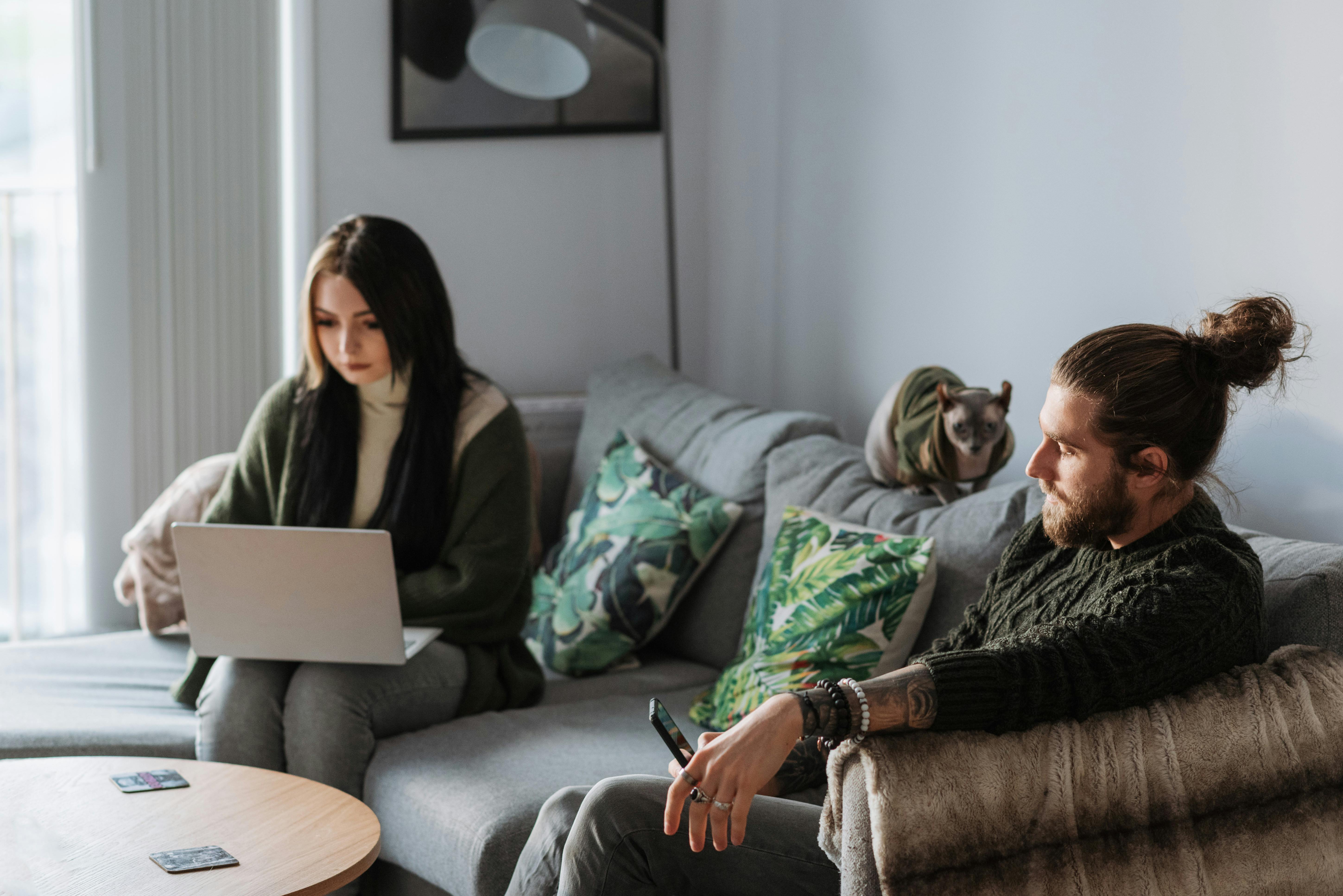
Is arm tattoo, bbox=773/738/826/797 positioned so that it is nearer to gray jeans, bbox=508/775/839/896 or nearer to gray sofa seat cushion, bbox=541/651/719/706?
gray jeans, bbox=508/775/839/896

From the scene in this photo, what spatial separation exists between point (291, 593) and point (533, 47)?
157 cm

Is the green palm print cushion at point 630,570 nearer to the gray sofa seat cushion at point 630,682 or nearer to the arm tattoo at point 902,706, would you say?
the gray sofa seat cushion at point 630,682

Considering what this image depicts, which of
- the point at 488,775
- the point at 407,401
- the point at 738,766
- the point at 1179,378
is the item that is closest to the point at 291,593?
the point at 488,775

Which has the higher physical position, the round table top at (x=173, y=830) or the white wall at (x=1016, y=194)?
the white wall at (x=1016, y=194)

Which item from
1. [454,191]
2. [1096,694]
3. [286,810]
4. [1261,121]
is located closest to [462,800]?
[286,810]

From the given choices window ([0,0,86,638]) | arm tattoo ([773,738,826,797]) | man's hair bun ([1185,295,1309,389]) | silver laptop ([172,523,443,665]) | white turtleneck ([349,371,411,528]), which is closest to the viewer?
man's hair bun ([1185,295,1309,389])

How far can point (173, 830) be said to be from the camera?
4.20 feet

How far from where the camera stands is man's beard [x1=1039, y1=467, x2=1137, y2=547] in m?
1.19

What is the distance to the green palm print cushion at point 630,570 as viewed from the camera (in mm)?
2135

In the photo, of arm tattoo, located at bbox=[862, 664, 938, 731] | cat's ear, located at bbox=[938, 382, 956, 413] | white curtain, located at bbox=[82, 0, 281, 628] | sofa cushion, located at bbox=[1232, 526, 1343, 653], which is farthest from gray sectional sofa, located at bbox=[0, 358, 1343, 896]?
white curtain, located at bbox=[82, 0, 281, 628]

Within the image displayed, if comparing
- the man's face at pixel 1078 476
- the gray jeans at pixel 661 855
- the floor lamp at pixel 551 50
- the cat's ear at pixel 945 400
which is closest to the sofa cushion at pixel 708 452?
the floor lamp at pixel 551 50

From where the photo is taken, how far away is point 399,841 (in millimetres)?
1634

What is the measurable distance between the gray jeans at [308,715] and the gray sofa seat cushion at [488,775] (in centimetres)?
4

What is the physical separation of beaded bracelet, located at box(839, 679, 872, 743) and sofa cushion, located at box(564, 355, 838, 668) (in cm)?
107
